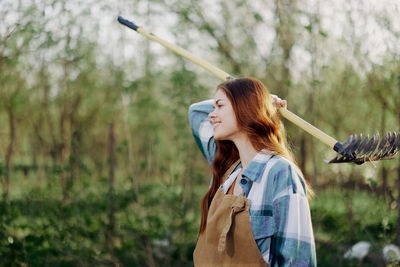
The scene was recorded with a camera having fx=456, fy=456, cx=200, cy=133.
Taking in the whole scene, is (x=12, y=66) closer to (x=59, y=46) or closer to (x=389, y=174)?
(x=59, y=46)

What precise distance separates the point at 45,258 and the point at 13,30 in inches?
101

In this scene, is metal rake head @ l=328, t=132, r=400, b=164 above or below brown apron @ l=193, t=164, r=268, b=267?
above

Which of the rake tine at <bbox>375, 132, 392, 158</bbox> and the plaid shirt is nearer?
the plaid shirt

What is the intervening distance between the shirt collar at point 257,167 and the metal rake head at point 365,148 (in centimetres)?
31

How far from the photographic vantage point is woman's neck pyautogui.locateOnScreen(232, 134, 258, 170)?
218cm

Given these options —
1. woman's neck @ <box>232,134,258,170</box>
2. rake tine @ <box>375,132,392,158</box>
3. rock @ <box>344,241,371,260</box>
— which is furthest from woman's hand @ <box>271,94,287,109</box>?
rock @ <box>344,241,371,260</box>

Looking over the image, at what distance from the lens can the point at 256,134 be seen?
2143mm

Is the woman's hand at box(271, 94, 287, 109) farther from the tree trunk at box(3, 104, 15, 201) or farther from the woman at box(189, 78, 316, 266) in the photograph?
the tree trunk at box(3, 104, 15, 201)

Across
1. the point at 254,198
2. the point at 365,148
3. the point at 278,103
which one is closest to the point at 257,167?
the point at 254,198

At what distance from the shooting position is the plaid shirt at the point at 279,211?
1.83 m

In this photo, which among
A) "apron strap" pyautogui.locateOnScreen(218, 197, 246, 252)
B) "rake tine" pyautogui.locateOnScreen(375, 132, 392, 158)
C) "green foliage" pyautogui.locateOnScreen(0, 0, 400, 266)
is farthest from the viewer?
"green foliage" pyautogui.locateOnScreen(0, 0, 400, 266)

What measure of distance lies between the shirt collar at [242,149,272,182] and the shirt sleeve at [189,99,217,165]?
2.08ft

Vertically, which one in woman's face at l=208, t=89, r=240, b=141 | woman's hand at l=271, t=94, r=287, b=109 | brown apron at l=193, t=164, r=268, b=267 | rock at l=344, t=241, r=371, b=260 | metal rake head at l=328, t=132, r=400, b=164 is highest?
woman's hand at l=271, t=94, r=287, b=109

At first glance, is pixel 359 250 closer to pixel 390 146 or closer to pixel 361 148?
pixel 390 146
